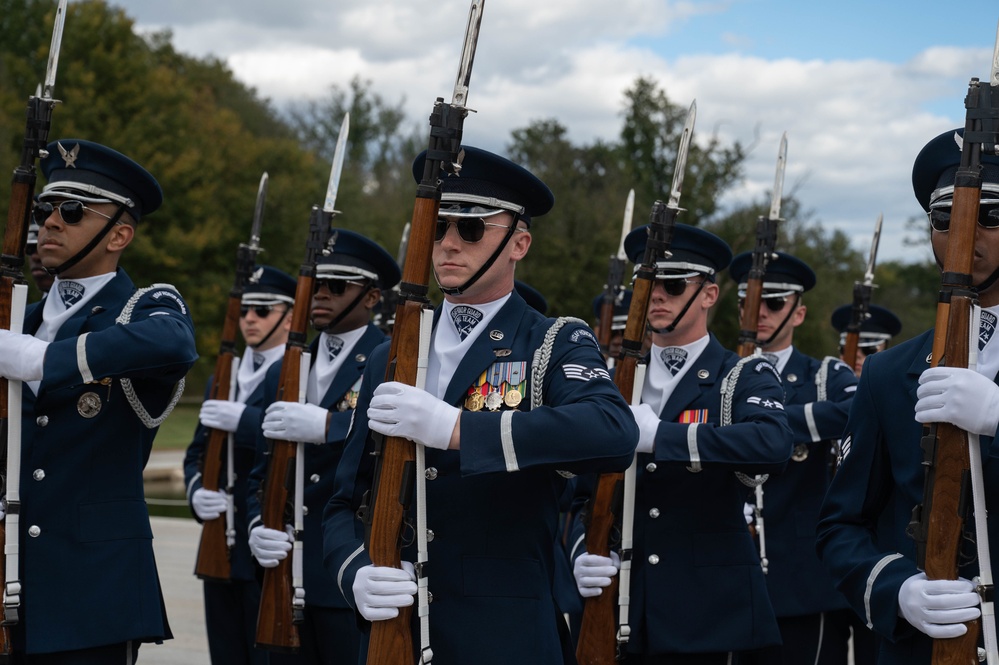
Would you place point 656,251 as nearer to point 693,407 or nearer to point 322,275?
point 693,407

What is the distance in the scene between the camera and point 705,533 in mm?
4887

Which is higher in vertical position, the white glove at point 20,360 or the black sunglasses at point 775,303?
the black sunglasses at point 775,303

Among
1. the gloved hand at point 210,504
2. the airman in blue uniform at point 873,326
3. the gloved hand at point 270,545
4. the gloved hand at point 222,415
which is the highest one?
the airman in blue uniform at point 873,326

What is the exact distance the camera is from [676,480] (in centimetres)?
493

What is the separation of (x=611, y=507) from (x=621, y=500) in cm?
5

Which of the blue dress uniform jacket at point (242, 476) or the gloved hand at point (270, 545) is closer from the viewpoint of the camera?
the gloved hand at point (270, 545)

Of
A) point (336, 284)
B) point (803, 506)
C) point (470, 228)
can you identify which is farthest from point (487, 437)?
point (803, 506)

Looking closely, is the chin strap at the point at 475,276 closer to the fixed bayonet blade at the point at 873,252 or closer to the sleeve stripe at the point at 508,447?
the sleeve stripe at the point at 508,447

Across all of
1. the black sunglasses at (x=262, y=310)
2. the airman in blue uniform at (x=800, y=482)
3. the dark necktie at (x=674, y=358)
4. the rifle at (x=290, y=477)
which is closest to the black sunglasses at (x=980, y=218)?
the dark necktie at (x=674, y=358)

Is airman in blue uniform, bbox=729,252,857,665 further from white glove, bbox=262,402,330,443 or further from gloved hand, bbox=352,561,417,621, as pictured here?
gloved hand, bbox=352,561,417,621

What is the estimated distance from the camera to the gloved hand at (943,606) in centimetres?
290

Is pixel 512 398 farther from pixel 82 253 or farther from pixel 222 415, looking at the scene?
pixel 222 415

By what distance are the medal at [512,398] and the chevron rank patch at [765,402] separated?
70.9 inches

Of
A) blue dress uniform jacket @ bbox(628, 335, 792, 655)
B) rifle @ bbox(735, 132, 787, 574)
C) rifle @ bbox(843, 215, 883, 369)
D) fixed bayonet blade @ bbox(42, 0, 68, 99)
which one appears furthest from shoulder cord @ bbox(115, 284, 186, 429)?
rifle @ bbox(843, 215, 883, 369)
